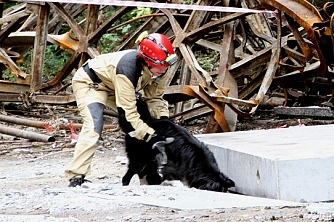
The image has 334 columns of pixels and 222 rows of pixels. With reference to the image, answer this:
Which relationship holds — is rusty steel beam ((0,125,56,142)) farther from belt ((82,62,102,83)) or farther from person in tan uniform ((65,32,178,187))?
belt ((82,62,102,83))

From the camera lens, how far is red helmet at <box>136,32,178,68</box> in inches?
277

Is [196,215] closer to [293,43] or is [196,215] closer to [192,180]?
[192,180]

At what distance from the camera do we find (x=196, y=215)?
5.37 m

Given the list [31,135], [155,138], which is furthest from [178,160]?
[31,135]

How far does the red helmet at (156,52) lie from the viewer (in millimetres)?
7023

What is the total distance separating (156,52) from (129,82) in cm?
39

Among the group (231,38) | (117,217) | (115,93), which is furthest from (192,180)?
(231,38)

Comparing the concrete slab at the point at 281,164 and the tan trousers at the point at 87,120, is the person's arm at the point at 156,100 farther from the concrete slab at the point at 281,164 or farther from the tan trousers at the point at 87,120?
the concrete slab at the point at 281,164

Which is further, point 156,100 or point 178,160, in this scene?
point 156,100

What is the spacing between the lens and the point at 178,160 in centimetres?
708

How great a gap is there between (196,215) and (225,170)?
1.99 metres

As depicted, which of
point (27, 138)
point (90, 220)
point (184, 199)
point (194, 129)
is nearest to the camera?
point (90, 220)

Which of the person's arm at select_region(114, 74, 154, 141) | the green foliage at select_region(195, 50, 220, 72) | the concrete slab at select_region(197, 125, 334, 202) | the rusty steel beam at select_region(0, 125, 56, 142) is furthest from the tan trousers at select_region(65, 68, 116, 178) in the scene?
the green foliage at select_region(195, 50, 220, 72)

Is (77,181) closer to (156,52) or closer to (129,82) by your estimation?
(129,82)
